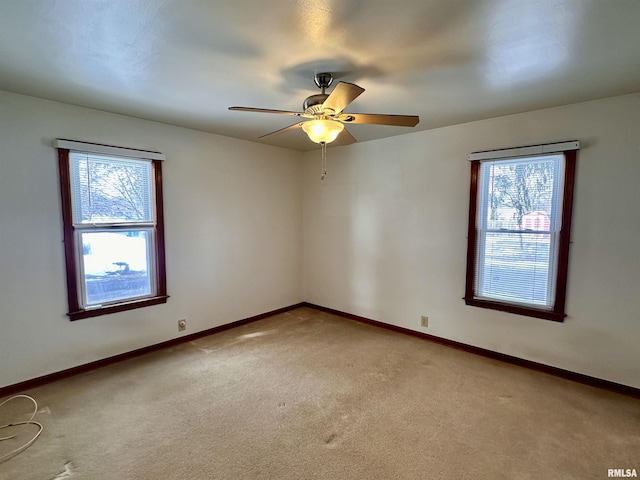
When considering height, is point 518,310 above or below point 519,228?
below

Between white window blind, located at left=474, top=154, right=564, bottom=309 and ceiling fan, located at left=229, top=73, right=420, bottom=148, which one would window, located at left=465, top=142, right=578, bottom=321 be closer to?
white window blind, located at left=474, top=154, right=564, bottom=309

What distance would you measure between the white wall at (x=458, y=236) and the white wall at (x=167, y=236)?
699mm

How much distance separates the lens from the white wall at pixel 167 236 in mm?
2537

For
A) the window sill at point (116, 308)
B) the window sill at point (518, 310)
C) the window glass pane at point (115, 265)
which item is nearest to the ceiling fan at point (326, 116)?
the window glass pane at point (115, 265)

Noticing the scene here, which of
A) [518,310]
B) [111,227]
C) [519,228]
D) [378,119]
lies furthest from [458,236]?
[111,227]

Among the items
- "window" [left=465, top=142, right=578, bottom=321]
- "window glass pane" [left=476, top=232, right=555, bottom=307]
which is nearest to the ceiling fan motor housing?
"window" [left=465, top=142, right=578, bottom=321]

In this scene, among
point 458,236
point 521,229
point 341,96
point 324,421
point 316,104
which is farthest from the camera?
point 458,236

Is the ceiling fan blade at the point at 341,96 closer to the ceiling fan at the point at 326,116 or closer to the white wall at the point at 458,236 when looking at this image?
the ceiling fan at the point at 326,116

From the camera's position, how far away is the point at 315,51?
1815 millimetres

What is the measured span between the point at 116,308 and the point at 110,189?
1181 millimetres

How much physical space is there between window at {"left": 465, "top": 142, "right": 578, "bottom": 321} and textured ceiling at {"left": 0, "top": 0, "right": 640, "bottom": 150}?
1.77 ft

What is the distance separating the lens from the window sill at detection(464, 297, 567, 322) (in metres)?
2.85

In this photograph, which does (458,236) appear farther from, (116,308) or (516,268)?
(116,308)

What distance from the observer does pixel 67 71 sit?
2.09 m
